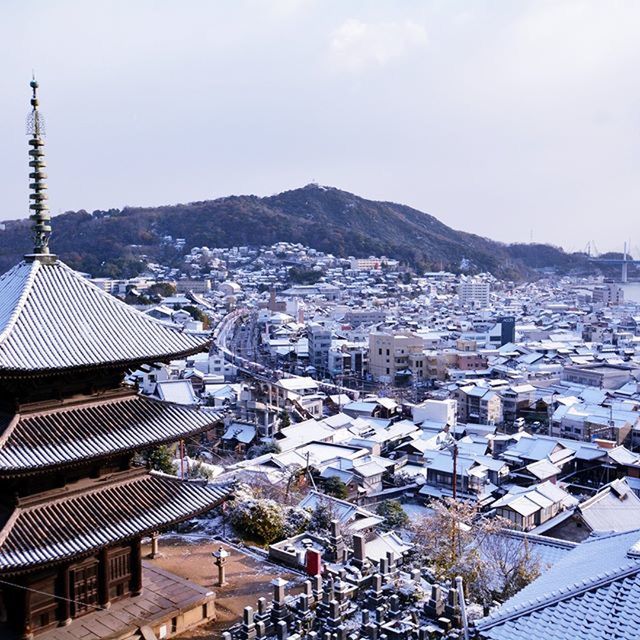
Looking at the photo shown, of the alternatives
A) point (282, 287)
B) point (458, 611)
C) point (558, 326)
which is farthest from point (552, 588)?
point (282, 287)

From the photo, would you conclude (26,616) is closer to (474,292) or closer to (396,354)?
(396,354)

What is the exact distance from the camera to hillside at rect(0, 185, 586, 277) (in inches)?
5143

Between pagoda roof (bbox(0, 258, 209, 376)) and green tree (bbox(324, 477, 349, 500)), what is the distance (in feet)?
71.3

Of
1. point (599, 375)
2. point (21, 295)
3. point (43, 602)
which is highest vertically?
point (21, 295)

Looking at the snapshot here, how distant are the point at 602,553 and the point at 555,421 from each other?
38834 millimetres

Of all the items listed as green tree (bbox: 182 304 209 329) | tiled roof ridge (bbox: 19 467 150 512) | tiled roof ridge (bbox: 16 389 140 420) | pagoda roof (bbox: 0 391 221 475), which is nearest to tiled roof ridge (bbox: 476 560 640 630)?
pagoda roof (bbox: 0 391 221 475)

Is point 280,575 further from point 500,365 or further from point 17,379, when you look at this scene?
point 500,365

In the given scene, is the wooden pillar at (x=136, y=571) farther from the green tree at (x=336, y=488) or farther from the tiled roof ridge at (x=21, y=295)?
the green tree at (x=336, y=488)

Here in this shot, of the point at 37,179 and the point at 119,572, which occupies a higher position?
the point at 37,179

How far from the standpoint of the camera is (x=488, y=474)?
36.5 m

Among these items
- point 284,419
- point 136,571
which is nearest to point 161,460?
point 136,571

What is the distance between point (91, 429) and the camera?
10672 millimetres

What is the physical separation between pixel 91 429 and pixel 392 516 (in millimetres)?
19761

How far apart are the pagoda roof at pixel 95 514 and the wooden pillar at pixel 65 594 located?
1.01 m
